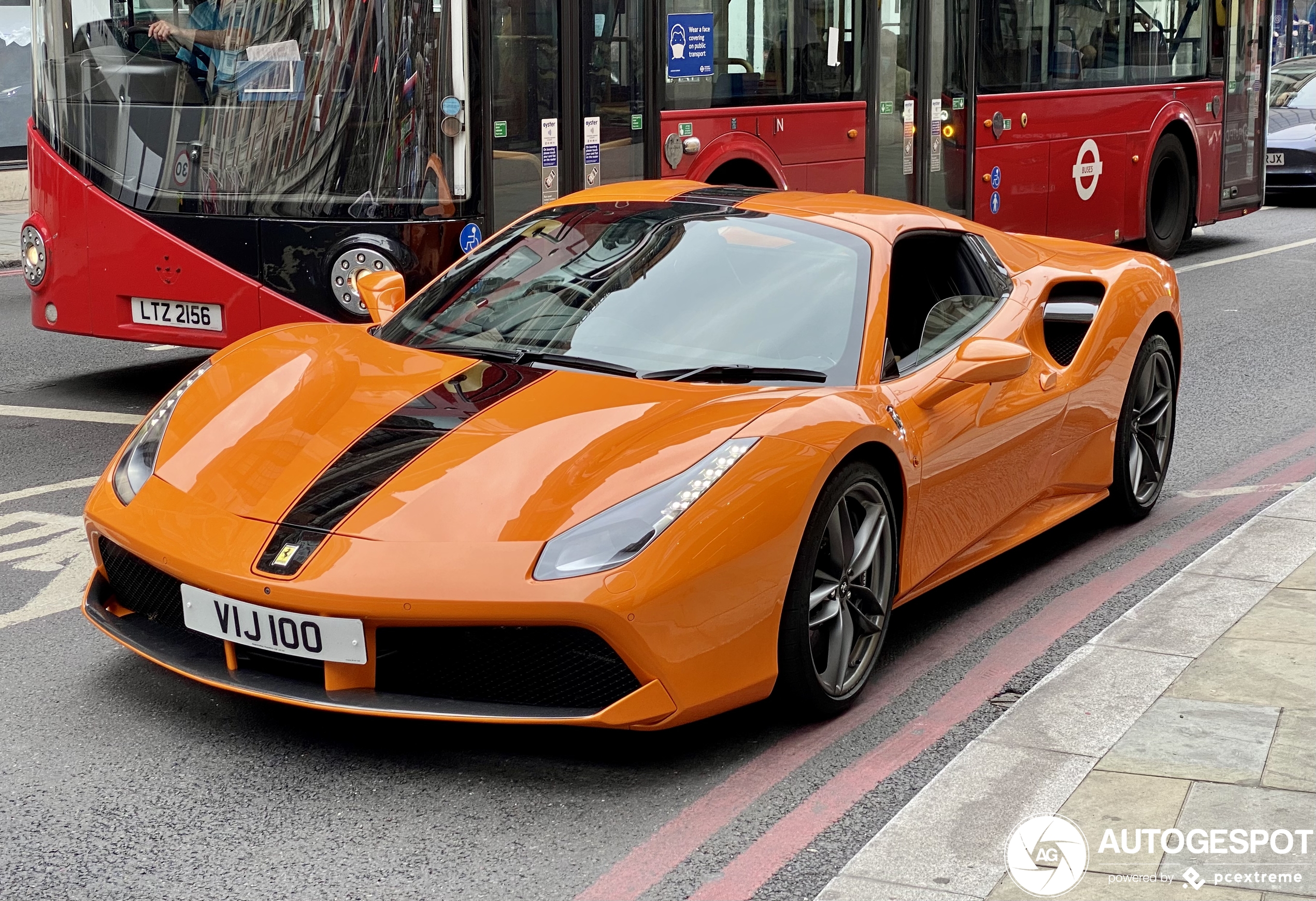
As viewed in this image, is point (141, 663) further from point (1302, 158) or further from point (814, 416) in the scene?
point (1302, 158)

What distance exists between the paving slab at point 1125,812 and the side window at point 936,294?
53.8 inches

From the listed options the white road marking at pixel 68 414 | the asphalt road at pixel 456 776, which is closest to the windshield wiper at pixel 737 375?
the asphalt road at pixel 456 776

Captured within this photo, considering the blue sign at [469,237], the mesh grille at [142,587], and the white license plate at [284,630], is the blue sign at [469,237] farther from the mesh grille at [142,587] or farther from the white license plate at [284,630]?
the white license plate at [284,630]

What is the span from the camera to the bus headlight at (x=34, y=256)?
8508mm

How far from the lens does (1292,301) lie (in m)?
12.0

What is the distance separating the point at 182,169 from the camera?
27.0 feet

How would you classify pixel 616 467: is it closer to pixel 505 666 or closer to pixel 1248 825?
pixel 505 666

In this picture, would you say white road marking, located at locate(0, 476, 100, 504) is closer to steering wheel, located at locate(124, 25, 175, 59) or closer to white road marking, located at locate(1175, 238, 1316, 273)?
steering wheel, located at locate(124, 25, 175, 59)

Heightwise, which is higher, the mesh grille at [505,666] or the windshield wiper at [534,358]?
the windshield wiper at [534,358]

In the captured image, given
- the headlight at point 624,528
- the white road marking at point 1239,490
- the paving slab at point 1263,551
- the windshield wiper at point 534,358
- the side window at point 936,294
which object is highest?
the side window at point 936,294

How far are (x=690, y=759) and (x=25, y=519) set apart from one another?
3.08 m

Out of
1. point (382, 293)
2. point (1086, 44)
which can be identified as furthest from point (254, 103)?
point (1086, 44)

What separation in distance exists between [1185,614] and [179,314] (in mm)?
5235

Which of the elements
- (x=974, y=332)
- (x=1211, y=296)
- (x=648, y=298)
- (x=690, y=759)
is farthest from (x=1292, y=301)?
(x=690, y=759)
